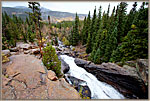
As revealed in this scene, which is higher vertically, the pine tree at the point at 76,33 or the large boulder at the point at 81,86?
the pine tree at the point at 76,33

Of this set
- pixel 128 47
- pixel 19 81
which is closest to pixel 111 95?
pixel 128 47

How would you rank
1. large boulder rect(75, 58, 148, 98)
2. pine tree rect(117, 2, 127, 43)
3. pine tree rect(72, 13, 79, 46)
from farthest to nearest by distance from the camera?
pine tree rect(72, 13, 79, 46), pine tree rect(117, 2, 127, 43), large boulder rect(75, 58, 148, 98)

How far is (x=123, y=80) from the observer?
8094 millimetres

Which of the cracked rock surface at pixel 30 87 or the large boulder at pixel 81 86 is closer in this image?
the cracked rock surface at pixel 30 87

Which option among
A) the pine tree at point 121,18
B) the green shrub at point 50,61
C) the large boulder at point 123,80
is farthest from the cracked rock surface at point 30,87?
the pine tree at point 121,18

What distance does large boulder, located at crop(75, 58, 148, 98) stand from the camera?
688 cm

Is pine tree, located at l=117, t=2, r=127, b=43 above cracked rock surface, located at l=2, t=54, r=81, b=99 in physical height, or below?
above

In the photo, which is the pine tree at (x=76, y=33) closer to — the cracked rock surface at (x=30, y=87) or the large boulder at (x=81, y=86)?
the large boulder at (x=81, y=86)

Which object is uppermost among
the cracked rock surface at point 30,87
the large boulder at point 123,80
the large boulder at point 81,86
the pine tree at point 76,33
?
the pine tree at point 76,33

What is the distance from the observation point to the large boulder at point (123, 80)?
22.6 ft

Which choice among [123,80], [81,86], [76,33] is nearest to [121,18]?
[123,80]

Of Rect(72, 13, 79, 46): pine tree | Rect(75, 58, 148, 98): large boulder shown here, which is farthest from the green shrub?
Rect(72, 13, 79, 46): pine tree

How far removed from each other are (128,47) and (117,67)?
316cm

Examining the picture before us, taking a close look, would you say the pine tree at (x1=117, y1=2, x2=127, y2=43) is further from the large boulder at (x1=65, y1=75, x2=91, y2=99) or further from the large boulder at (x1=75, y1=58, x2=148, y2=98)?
the large boulder at (x1=65, y1=75, x2=91, y2=99)
